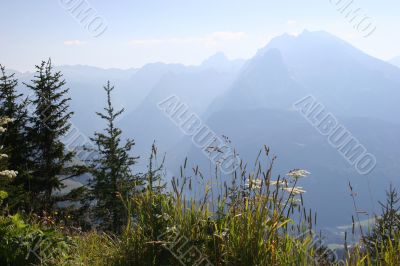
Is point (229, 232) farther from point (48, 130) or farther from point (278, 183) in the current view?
point (48, 130)

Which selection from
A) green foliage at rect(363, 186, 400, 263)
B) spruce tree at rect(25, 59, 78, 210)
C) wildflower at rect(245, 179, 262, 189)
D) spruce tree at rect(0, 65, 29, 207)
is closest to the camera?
green foliage at rect(363, 186, 400, 263)

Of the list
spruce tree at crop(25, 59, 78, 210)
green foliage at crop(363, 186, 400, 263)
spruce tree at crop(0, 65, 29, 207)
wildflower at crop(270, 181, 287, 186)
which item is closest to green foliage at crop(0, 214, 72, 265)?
wildflower at crop(270, 181, 287, 186)

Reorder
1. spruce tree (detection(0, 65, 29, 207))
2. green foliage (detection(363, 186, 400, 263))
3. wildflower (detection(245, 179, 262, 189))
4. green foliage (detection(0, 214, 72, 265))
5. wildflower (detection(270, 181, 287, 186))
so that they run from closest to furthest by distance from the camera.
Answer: green foliage (detection(363, 186, 400, 263))
wildflower (detection(270, 181, 287, 186))
wildflower (detection(245, 179, 262, 189))
green foliage (detection(0, 214, 72, 265))
spruce tree (detection(0, 65, 29, 207))

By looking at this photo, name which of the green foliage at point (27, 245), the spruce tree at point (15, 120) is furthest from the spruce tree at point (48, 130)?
the green foliage at point (27, 245)

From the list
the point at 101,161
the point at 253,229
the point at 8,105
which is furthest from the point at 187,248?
the point at 101,161

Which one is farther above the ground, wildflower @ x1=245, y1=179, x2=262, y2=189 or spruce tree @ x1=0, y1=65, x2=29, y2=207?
spruce tree @ x1=0, y1=65, x2=29, y2=207

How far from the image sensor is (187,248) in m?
4.21

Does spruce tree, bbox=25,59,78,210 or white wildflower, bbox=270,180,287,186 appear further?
spruce tree, bbox=25,59,78,210

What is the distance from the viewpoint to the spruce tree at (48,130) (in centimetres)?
2919

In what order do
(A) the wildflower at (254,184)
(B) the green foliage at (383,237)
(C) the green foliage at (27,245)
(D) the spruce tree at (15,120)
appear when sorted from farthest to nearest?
(D) the spruce tree at (15,120) < (C) the green foliage at (27,245) < (A) the wildflower at (254,184) < (B) the green foliage at (383,237)

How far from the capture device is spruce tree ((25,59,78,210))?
29188 mm

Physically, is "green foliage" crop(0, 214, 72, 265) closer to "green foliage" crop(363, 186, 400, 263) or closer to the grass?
the grass

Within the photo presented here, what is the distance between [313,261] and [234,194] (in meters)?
1.06

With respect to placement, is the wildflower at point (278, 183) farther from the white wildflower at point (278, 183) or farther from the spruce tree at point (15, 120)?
the spruce tree at point (15, 120)
